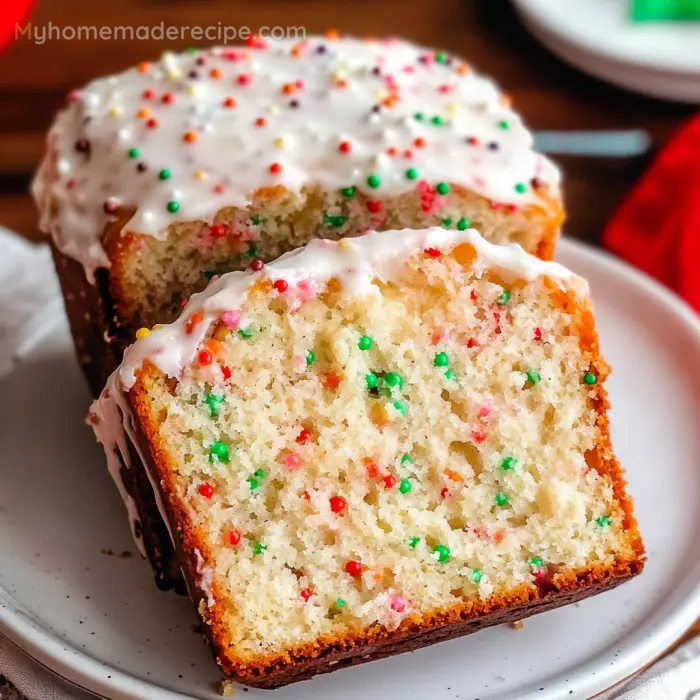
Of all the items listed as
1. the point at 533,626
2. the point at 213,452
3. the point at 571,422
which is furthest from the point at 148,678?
the point at 571,422

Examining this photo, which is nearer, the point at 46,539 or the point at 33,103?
the point at 46,539

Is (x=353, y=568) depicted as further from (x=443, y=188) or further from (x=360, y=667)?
(x=443, y=188)

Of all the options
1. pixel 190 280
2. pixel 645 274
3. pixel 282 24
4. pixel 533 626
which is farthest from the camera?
pixel 282 24

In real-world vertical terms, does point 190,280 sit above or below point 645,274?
above

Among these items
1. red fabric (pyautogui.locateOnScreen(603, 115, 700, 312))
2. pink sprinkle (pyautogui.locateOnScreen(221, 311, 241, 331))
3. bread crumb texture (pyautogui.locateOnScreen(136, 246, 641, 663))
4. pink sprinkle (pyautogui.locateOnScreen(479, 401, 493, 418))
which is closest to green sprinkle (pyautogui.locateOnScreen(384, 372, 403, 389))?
bread crumb texture (pyautogui.locateOnScreen(136, 246, 641, 663))

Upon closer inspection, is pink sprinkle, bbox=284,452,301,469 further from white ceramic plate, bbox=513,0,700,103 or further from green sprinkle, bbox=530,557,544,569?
white ceramic plate, bbox=513,0,700,103

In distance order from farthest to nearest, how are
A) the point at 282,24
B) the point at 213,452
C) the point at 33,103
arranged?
the point at 282,24 → the point at 33,103 → the point at 213,452

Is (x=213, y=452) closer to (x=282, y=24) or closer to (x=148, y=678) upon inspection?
(x=148, y=678)
